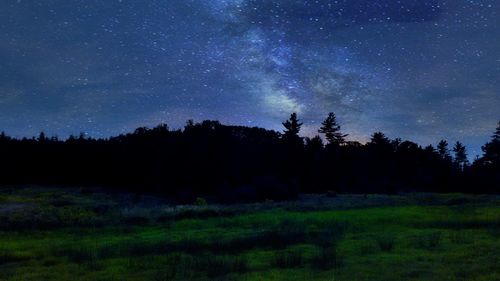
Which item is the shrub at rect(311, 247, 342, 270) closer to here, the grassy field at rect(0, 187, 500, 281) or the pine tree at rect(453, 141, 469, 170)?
the grassy field at rect(0, 187, 500, 281)

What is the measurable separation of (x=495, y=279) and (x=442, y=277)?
1450 mm

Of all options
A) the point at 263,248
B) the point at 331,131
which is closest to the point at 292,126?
the point at 331,131

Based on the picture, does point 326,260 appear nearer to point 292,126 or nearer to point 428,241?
point 428,241

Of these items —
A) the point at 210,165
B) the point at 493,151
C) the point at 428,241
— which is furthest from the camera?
the point at 493,151

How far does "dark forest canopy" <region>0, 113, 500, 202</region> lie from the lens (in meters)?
83.1

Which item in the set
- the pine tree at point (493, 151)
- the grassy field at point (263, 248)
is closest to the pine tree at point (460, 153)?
the pine tree at point (493, 151)

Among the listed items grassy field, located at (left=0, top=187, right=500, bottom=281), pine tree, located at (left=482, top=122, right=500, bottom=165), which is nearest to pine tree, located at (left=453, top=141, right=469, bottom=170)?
pine tree, located at (left=482, top=122, right=500, bottom=165)

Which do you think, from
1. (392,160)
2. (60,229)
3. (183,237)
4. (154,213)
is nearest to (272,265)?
(183,237)

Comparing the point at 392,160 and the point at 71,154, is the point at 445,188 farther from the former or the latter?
the point at 71,154

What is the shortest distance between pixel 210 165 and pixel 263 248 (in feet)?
199

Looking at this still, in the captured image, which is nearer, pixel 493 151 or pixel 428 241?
pixel 428 241

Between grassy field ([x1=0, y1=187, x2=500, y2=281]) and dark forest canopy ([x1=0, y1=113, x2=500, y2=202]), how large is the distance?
37.1m

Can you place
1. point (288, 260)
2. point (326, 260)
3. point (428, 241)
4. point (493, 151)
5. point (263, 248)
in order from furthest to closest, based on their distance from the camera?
point (493, 151)
point (263, 248)
point (428, 241)
point (288, 260)
point (326, 260)

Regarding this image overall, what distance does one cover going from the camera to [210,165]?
3295 inches
